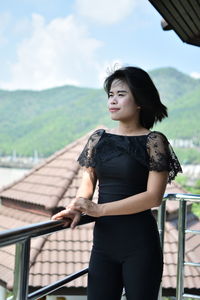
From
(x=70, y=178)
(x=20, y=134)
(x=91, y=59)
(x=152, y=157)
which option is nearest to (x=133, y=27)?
(x=91, y=59)

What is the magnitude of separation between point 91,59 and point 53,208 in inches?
5452

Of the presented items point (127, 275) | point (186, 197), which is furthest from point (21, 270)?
point (186, 197)

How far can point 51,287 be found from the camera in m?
1.48

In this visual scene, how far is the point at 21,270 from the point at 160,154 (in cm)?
56

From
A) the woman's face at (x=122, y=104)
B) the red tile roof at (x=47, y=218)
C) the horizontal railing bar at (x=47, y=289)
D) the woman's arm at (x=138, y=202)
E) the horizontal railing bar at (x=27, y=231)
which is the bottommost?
the red tile roof at (x=47, y=218)

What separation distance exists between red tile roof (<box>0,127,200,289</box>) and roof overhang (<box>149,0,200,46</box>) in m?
4.76

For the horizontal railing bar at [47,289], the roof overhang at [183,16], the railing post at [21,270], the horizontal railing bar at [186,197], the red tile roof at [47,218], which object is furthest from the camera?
the red tile roof at [47,218]

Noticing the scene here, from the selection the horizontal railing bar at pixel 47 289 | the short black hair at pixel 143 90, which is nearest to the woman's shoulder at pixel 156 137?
the short black hair at pixel 143 90

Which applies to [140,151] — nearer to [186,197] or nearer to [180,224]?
[186,197]

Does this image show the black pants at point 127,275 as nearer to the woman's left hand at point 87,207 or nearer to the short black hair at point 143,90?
the woman's left hand at point 87,207

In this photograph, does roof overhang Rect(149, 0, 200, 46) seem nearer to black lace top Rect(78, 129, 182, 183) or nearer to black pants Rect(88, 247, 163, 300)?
black lace top Rect(78, 129, 182, 183)

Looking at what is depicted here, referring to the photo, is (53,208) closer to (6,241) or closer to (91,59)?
(6,241)

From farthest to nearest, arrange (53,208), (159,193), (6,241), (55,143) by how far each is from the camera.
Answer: (55,143) → (53,208) → (159,193) → (6,241)

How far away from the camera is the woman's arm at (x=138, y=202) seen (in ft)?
4.41
